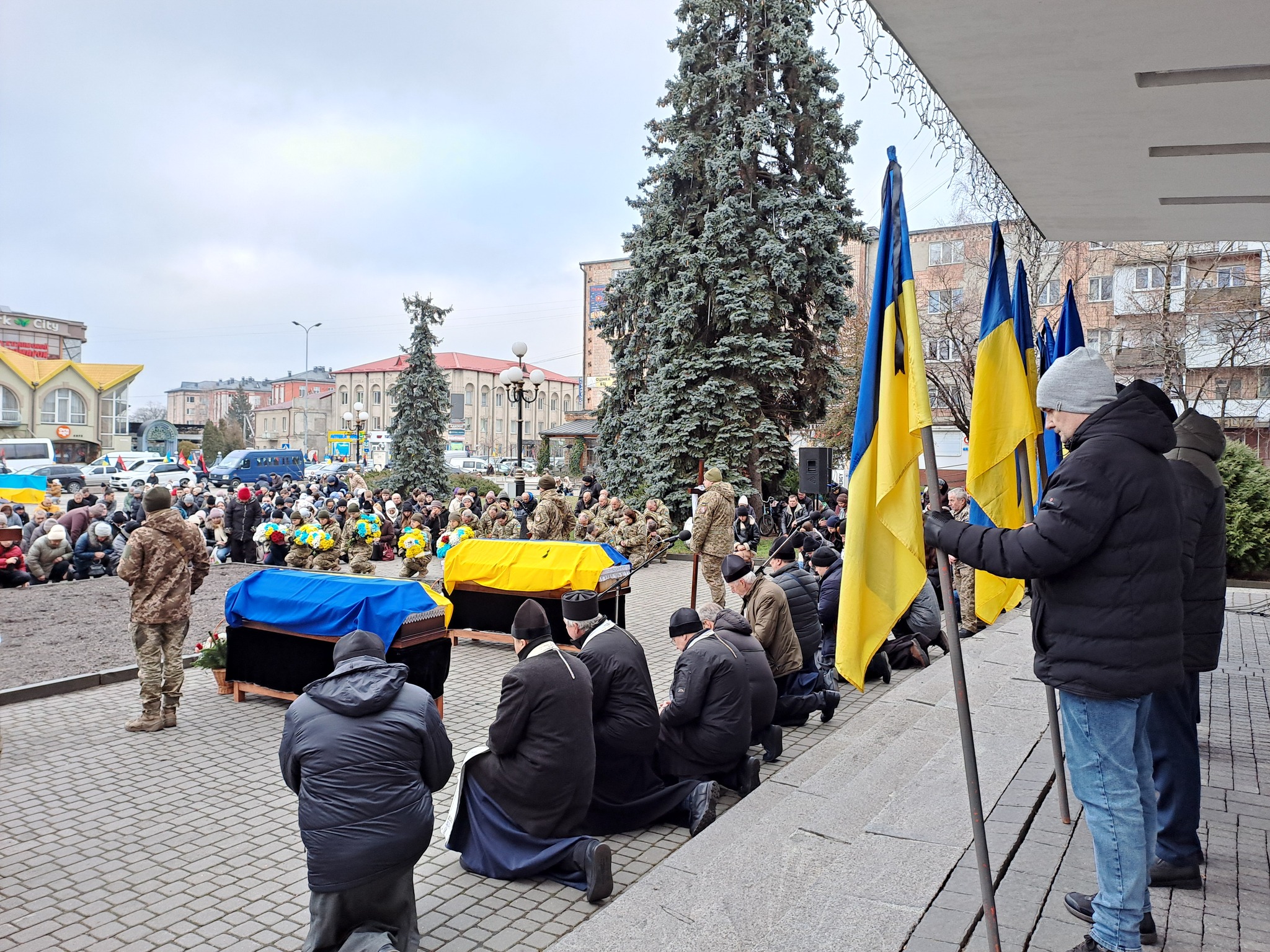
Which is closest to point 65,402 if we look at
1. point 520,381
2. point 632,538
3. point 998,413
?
point 520,381

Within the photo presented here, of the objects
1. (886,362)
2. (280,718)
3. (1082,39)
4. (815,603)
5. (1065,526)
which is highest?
(1082,39)

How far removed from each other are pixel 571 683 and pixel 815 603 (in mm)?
3972

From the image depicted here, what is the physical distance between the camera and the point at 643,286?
26344 millimetres

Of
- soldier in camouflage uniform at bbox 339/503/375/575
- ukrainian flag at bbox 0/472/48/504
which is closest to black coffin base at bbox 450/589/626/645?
soldier in camouflage uniform at bbox 339/503/375/575

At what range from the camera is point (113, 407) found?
68.9 m

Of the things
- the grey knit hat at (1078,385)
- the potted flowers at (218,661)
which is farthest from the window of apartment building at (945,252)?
the grey knit hat at (1078,385)

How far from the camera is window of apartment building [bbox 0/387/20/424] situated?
61750mm

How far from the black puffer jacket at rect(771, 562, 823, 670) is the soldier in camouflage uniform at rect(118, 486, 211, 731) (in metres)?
5.42

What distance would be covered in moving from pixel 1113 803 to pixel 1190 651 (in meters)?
1.52

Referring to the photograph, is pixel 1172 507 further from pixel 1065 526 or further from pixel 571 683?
pixel 571 683

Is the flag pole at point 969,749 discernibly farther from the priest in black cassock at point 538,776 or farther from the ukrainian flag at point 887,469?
the priest in black cassock at point 538,776

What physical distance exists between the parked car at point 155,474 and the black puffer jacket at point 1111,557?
139 ft

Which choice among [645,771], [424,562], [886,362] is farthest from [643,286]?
[886,362]

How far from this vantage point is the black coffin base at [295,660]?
8133 millimetres
